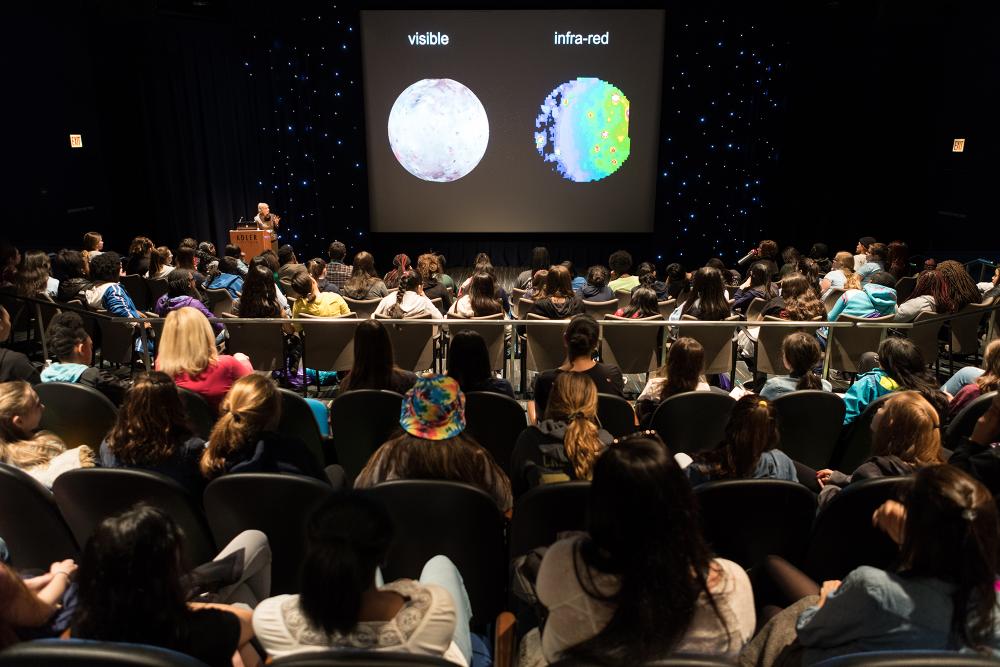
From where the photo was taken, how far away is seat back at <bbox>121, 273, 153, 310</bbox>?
6.73 metres

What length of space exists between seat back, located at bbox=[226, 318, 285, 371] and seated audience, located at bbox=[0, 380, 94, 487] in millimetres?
2539

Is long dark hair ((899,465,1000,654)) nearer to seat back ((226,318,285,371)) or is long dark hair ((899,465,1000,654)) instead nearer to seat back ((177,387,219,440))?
seat back ((177,387,219,440))

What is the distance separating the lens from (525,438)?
2734mm

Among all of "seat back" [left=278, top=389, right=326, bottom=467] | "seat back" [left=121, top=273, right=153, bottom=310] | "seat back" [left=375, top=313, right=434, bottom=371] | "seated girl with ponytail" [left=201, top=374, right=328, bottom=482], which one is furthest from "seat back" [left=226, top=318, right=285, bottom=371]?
"seated girl with ponytail" [left=201, top=374, right=328, bottom=482]

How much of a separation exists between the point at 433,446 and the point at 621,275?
5.48m

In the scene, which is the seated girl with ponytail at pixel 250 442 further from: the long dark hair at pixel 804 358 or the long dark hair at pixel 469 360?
the long dark hair at pixel 804 358

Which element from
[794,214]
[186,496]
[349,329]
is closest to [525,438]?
[186,496]

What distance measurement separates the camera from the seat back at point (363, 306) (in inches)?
238

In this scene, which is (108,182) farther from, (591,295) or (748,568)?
(748,568)

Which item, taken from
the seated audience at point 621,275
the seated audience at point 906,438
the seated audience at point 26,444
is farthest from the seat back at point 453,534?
the seated audience at point 621,275

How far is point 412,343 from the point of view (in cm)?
528

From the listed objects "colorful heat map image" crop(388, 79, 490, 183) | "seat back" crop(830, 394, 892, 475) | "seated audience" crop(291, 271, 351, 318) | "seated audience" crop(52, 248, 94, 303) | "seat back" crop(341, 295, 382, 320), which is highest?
"colorful heat map image" crop(388, 79, 490, 183)

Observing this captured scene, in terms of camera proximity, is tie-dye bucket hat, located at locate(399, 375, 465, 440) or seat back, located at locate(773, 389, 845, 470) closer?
tie-dye bucket hat, located at locate(399, 375, 465, 440)

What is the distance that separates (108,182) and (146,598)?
1121cm
